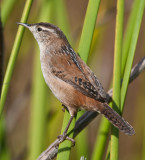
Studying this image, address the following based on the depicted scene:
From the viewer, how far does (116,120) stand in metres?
2.06

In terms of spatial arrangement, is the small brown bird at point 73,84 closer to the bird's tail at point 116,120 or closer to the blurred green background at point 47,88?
the bird's tail at point 116,120

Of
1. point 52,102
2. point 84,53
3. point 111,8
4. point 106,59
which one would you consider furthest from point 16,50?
point 106,59

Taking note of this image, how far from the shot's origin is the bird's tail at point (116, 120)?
204 centimetres

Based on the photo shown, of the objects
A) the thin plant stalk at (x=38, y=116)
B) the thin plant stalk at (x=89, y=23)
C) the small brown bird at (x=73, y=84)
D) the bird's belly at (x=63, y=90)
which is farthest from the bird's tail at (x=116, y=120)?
the thin plant stalk at (x=38, y=116)

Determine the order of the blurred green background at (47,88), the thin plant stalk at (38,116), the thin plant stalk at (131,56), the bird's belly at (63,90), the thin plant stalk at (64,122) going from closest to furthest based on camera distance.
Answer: the thin plant stalk at (64,122), the thin plant stalk at (131,56), the bird's belly at (63,90), the thin plant stalk at (38,116), the blurred green background at (47,88)

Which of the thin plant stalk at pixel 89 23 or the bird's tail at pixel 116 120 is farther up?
the thin plant stalk at pixel 89 23

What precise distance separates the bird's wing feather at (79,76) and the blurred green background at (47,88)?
0.39 m

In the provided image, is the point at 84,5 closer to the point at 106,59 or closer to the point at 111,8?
the point at 106,59

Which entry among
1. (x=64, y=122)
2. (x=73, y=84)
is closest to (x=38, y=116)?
(x=73, y=84)

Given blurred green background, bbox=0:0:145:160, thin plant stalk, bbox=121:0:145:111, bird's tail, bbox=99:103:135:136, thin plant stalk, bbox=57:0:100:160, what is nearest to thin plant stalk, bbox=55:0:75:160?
blurred green background, bbox=0:0:145:160

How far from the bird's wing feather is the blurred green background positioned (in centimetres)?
39

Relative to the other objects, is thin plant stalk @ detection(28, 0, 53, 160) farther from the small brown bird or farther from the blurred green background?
the small brown bird

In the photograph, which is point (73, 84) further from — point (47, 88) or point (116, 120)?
point (47, 88)

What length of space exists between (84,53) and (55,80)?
0.41 metres
